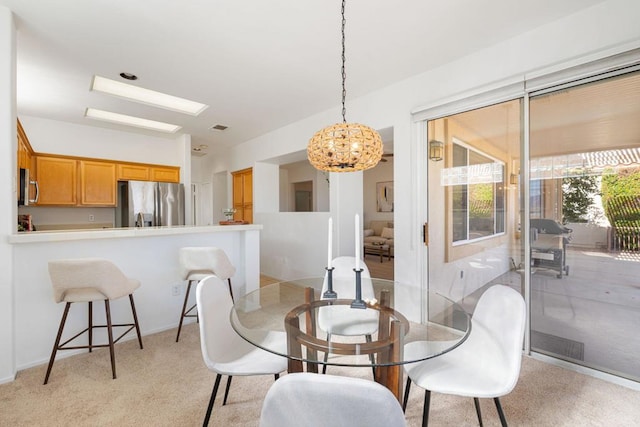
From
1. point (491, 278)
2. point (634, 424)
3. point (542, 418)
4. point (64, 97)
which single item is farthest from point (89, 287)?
point (634, 424)

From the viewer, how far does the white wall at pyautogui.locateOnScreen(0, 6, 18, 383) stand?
198 cm

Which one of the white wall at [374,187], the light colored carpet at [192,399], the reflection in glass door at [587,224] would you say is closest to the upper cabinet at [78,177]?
the light colored carpet at [192,399]

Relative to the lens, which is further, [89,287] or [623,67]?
[89,287]

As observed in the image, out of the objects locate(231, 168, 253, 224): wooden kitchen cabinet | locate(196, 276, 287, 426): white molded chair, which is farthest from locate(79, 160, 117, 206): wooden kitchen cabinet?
locate(196, 276, 287, 426): white molded chair

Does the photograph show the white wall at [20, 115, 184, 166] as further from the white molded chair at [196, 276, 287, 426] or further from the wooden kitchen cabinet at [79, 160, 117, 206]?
the white molded chair at [196, 276, 287, 426]

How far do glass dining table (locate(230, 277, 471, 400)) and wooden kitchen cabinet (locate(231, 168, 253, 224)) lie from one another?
3.84 meters

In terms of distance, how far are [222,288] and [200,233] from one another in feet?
5.14

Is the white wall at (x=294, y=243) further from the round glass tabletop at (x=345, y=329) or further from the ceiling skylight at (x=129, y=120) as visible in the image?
the round glass tabletop at (x=345, y=329)

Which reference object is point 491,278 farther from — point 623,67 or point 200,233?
point 200,233

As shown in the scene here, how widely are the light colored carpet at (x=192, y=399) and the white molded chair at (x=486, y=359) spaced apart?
409mm

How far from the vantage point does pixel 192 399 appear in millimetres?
1835

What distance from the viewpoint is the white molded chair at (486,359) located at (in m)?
1.28

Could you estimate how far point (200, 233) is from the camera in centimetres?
315

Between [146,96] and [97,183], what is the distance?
6.35 ft
